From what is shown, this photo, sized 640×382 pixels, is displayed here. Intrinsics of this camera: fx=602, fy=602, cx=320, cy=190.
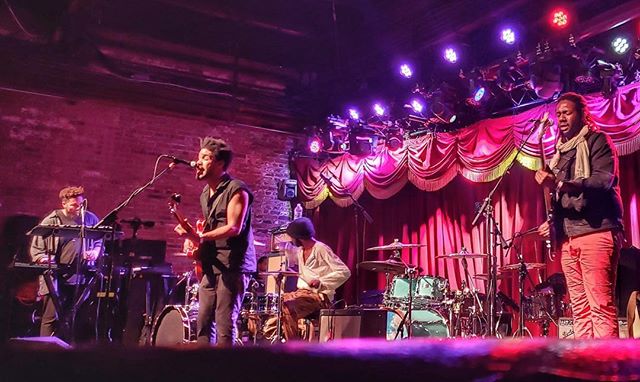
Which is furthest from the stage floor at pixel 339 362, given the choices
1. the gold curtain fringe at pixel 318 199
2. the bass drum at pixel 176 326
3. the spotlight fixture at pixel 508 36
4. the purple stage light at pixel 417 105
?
the gold curtain fringe at pixel 318 199

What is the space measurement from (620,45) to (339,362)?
7057mm

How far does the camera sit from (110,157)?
32.2 feet

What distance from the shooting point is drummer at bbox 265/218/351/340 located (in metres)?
6.93

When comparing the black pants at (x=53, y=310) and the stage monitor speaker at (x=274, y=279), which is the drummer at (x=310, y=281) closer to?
the stage monitor speaker at (x=274, y=279)

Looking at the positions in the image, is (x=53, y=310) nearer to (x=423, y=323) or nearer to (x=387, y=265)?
(x=387, y=265)

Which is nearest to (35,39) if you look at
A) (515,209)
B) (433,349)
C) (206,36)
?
(206,36)

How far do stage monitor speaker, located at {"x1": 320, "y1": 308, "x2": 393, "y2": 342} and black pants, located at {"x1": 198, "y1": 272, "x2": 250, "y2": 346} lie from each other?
2.60 meters

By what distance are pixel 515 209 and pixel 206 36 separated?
20.4 feet

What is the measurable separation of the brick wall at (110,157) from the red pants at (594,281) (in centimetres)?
740

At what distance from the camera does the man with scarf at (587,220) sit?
364 centimetres

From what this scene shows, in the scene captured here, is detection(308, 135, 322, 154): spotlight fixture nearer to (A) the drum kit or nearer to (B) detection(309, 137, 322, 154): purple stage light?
(B) detection(309, 137, 322, 154): purple stage light

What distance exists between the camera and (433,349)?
1.94 feet

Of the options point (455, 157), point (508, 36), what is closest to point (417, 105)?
point (455, 157)

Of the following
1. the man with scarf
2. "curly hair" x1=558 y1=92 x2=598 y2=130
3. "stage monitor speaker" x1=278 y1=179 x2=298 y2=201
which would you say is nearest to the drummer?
the man with scarf
